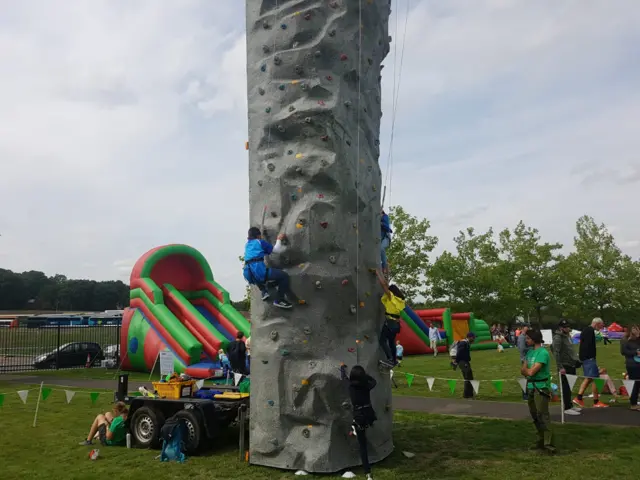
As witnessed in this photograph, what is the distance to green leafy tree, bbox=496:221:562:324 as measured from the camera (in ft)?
153

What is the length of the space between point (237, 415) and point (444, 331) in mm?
21111

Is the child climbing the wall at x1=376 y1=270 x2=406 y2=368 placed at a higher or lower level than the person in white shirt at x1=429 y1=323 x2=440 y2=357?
higher

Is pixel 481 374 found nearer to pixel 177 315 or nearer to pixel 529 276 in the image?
pixel 177 315

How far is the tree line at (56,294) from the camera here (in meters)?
99.7

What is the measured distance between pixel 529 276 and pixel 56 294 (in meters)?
89.8

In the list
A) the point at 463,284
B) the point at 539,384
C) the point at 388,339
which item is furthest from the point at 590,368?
the point at 463,284

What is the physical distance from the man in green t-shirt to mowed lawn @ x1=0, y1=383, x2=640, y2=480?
39cm

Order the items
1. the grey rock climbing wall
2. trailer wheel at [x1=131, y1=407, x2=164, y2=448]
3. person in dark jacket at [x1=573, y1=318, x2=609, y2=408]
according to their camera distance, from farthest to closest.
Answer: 1. person in dark jacket at [x1=573, y1=318, x2=609, y2=408]
2. trailer wheel at [x1=131, y1=407, x2=164, y2=448]
3. the grey rock climbing wall

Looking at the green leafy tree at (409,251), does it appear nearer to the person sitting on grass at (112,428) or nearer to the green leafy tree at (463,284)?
the green leafy tree at (463,284)

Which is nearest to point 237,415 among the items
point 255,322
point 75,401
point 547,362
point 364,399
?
point 255,322

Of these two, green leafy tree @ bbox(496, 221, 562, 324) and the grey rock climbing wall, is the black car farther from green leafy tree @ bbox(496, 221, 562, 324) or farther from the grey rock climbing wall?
green leafy tree @ bbox(496, 221, 562, 324)

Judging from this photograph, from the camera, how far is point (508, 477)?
22.2 ft

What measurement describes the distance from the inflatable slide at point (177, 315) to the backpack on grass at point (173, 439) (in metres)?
8.92

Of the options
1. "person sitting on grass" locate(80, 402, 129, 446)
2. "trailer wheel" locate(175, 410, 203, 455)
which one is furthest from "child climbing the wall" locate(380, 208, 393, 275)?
"person sitting on grass" locate(80, 402, 129, 446)
